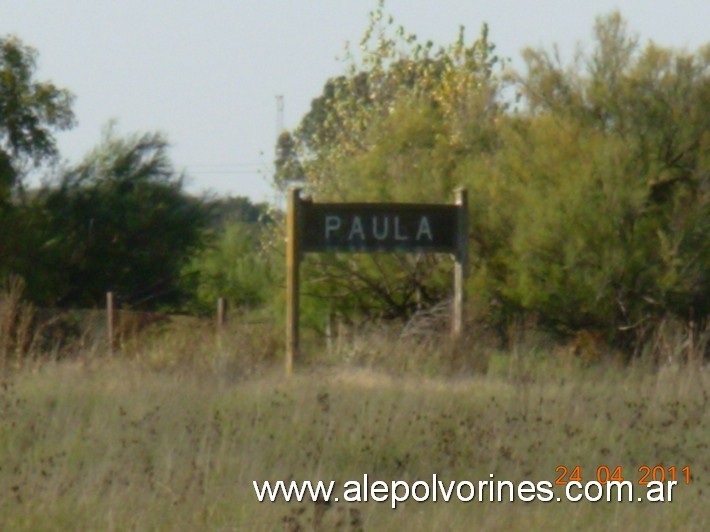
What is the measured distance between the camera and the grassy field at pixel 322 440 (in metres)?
7.28

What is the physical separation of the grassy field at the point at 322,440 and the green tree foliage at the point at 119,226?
15.2 m

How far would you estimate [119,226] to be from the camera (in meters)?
28.2

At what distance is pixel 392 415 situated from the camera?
31.8ft

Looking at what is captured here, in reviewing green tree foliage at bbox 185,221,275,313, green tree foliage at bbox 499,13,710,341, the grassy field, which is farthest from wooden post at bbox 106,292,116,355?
green tree foliage at bbox 185,221,275,313

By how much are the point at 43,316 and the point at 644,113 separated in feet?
24.1

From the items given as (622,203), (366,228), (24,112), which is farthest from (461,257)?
(24,112)

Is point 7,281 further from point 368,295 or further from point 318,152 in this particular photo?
point 318,152

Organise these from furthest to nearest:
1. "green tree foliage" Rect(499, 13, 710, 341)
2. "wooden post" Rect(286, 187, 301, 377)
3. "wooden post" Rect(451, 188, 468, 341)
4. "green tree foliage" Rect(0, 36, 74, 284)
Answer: "green tree foliage" Rect(0, 36, 74, 284) < "green tree foliage" Rect(499, 13, 710, 341) < "wooden post" Rect(451, 188, 468, 341) < "wooden post" Rect(286, 187, 301, 377)

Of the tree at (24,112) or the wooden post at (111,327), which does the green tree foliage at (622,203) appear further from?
the tree at (24,112)

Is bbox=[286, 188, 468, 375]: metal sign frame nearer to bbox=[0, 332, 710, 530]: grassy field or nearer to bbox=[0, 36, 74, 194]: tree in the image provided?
bbox=[0, 332, 710, 530]: grassy field

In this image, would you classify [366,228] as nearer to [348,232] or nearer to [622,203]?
[348,232]

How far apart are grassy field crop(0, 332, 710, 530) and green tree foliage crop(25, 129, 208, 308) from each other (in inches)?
600

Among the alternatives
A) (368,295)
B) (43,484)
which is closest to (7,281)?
(368,295)

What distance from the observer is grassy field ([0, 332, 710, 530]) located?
23.9ft
